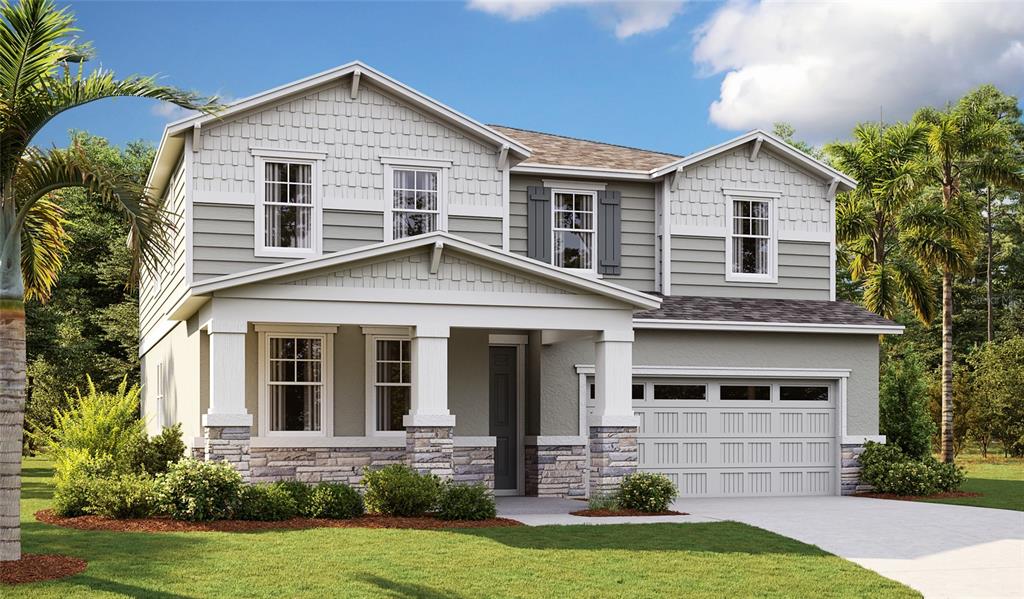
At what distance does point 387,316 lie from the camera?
16.2 meters

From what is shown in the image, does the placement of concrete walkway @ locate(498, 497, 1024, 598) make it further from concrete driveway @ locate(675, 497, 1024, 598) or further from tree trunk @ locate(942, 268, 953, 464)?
tree trunk @ locate(942, 268, 953, 464)

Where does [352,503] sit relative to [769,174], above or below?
below

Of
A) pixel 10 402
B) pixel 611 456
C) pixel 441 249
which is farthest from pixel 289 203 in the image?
pixel 10 402

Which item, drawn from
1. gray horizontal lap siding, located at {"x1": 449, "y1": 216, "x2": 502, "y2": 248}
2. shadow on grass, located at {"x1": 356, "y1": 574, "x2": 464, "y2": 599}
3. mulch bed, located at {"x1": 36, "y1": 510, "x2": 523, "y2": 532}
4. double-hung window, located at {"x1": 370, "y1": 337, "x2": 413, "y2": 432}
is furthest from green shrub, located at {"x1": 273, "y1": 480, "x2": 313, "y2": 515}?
gray horizontal lap siding, located at {"x1": 449, "y1": 216, "x2": 502, "y2": 248}

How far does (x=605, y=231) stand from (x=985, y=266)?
3427 cm

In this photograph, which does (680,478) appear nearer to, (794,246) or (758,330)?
(758,330)

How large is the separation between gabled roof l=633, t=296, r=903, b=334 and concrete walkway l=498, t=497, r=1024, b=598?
316cm

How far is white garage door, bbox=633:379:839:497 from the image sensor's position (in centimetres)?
2048

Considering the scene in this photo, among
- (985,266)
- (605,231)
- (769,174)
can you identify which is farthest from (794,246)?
(985,266)

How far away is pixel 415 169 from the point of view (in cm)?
1964

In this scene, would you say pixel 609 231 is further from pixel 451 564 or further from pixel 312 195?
pixel 451 564

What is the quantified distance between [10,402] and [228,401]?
14.3 feet

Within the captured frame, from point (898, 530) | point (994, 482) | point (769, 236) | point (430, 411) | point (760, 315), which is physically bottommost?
point (994, 482)

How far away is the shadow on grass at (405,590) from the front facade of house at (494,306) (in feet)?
16.7
